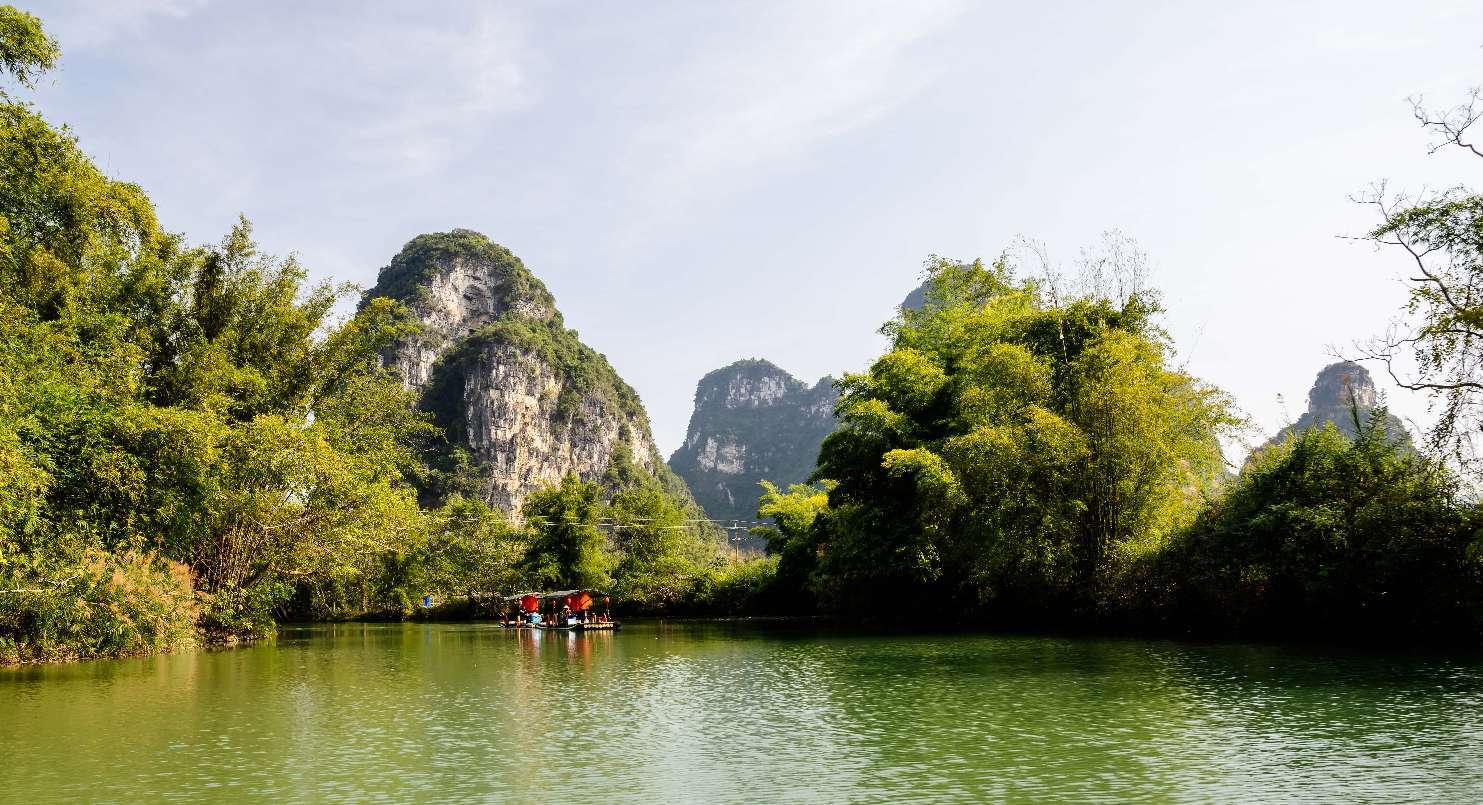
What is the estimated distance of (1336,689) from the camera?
16109mm

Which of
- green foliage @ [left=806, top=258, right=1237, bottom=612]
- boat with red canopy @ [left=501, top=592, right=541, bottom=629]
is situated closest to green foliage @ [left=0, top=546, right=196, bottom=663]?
boat with red canopy @ [left=501, top=592, right=541, bottom=629]

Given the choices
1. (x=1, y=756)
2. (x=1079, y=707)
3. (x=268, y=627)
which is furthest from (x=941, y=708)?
(x=268, y=627)

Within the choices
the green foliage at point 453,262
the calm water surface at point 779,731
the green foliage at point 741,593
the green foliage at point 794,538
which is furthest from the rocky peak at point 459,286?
the calm water surface at point 779,731

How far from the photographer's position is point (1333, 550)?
25.8 metres

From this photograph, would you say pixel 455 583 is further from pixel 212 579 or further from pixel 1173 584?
pixel 1173 584

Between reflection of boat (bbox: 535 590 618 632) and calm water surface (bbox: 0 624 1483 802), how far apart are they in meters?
22.6

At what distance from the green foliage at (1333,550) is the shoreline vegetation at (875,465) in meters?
0.07

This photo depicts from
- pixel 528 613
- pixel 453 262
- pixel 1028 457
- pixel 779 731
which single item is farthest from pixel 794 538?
pixel 453 262

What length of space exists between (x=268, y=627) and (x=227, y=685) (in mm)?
17232

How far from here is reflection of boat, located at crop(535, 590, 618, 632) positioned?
153 ft

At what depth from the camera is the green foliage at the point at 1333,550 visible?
23547 millimetres

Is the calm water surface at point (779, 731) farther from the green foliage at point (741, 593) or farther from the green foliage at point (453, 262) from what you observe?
the green foliage at point (453, 262)

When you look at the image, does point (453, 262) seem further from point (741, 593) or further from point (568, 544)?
point (741, 593)

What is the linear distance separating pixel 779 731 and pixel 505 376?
147889 millimetres
